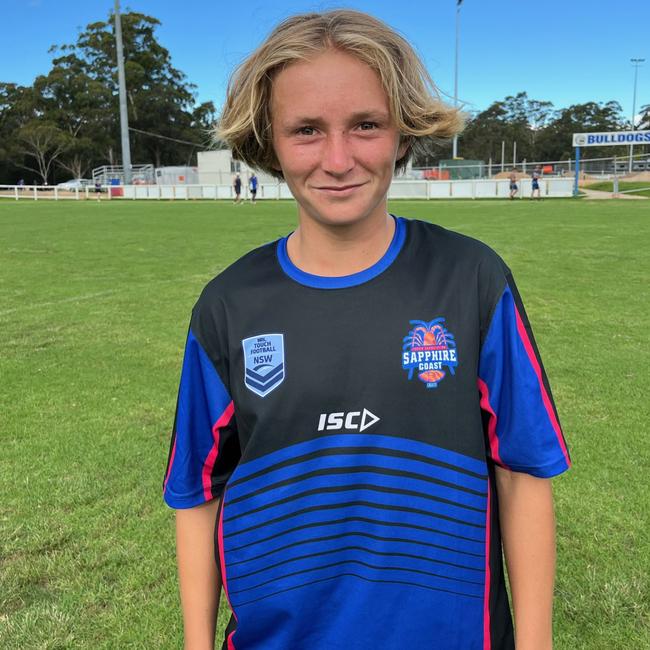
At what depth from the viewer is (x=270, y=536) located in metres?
1.44

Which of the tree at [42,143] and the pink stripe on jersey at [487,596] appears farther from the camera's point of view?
the tree at [42,143]

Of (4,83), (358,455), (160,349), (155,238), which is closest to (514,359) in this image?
(358,455)

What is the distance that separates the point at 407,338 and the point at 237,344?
37 cm

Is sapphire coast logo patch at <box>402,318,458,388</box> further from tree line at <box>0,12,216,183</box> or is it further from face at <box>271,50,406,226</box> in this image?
tree line at <box>0,12,216,183</box>

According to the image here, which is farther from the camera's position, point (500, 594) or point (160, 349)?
point (160, 349)

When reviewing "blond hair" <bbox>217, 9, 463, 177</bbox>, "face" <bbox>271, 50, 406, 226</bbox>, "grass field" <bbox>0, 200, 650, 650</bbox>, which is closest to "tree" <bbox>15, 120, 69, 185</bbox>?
"grass field" <bbox>0, 200, 650, 650</bbox>

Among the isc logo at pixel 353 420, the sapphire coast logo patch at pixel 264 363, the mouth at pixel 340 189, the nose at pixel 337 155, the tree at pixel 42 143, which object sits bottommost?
the isc logo at pixel 353 420

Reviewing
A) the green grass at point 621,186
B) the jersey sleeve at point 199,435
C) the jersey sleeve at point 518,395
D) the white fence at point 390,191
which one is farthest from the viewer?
the green grass at point 621,186

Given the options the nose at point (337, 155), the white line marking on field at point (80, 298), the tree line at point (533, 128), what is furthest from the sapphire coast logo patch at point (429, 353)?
the tree line at point (533, 128)

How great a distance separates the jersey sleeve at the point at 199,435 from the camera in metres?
1.49

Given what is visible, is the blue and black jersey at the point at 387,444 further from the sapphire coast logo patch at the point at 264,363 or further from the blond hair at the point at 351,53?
the blond hair at the point at 351,53

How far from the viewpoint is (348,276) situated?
4.70ft

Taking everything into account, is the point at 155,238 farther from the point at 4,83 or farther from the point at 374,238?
the point at 4,83

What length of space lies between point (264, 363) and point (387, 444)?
12.2 inches
